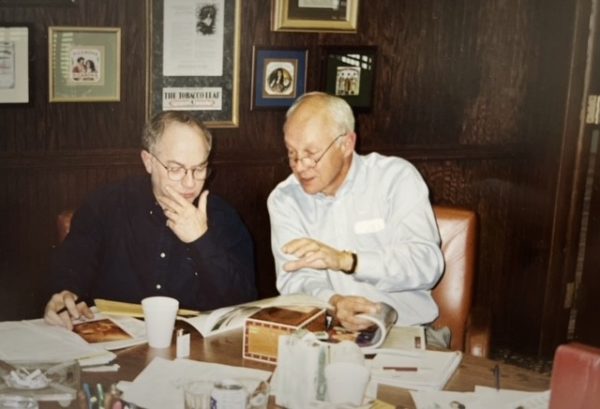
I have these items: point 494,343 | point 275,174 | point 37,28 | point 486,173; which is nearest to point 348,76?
point 275,174

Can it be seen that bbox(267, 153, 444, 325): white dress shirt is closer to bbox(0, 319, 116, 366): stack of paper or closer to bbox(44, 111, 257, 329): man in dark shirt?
bbox(44, 111, 257, 329): man in dark shirt

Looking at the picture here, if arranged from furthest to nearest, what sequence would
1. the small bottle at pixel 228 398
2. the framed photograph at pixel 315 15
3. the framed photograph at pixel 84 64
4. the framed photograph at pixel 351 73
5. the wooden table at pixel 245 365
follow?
the framed photograph at pixel 351 73 < the framed photograph at pixel 315 15 < the framed photograph at pixel 84 64 < the wooden table at pixel 245 365 < the small bottle at pixel 228 398

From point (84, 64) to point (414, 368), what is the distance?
1.77 meters

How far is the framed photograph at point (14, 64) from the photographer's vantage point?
311 cm

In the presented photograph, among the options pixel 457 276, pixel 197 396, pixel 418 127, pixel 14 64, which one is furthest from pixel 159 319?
pixel 418 127

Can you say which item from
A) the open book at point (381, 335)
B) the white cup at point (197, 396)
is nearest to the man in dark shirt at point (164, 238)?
the open book at point (381, 335)

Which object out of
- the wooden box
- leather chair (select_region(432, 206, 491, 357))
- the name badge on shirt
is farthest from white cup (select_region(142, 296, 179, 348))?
leather chair (select_region(432, 206, 491, 357))

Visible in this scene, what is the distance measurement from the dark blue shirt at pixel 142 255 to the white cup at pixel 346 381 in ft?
2.90

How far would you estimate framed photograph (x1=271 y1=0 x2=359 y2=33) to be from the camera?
364 centimetres

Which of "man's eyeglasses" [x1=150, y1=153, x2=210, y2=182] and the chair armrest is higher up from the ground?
"man's eyeglasses" [x1=150, y1=153, x2=210, y2=182]

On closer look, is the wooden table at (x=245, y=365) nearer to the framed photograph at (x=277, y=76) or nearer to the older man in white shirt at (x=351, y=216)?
the older man in white shirt at (x=351, y=216)

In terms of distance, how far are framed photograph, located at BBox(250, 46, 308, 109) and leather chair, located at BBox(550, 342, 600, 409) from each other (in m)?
2.33

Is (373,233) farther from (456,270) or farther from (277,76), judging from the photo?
(277,76)

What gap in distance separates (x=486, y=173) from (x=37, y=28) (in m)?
2.18
